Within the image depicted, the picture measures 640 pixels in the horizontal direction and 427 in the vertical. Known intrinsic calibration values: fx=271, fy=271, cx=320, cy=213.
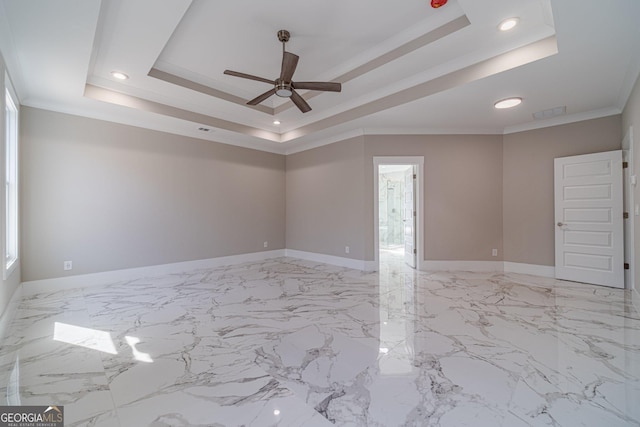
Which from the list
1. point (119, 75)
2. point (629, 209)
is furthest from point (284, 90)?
point (629, 209)

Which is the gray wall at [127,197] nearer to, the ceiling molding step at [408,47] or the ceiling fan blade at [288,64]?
the ceiling fan blade at [288,64]

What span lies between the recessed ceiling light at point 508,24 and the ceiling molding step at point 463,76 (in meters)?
0.34

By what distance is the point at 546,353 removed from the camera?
211 cm

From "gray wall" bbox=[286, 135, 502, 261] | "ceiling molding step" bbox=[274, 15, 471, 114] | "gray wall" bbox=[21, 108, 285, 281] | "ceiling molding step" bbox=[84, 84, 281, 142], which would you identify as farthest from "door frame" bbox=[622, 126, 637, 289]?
"gray wall" bbox=[21, 108, 285, 281]

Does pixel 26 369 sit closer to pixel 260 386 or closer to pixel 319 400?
pixel 260 386

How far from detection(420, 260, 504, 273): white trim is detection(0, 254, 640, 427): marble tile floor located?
4.01 ft

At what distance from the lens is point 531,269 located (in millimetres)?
4637

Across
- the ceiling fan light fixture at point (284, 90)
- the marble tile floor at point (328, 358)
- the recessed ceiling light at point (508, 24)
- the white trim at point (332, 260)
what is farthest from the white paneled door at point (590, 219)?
the ceiling fan light fixture at point (284, 90)

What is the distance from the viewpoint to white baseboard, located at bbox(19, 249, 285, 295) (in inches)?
146

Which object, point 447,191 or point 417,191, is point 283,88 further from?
point 447,191

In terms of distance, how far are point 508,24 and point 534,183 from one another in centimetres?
305

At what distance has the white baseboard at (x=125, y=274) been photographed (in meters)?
3.71

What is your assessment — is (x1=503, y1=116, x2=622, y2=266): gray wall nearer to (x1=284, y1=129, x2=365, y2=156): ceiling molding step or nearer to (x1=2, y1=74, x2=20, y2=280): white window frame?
(x1=284, y1=129, x2=365, y2=156): ceiling molding step

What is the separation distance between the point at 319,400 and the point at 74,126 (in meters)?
4.91
